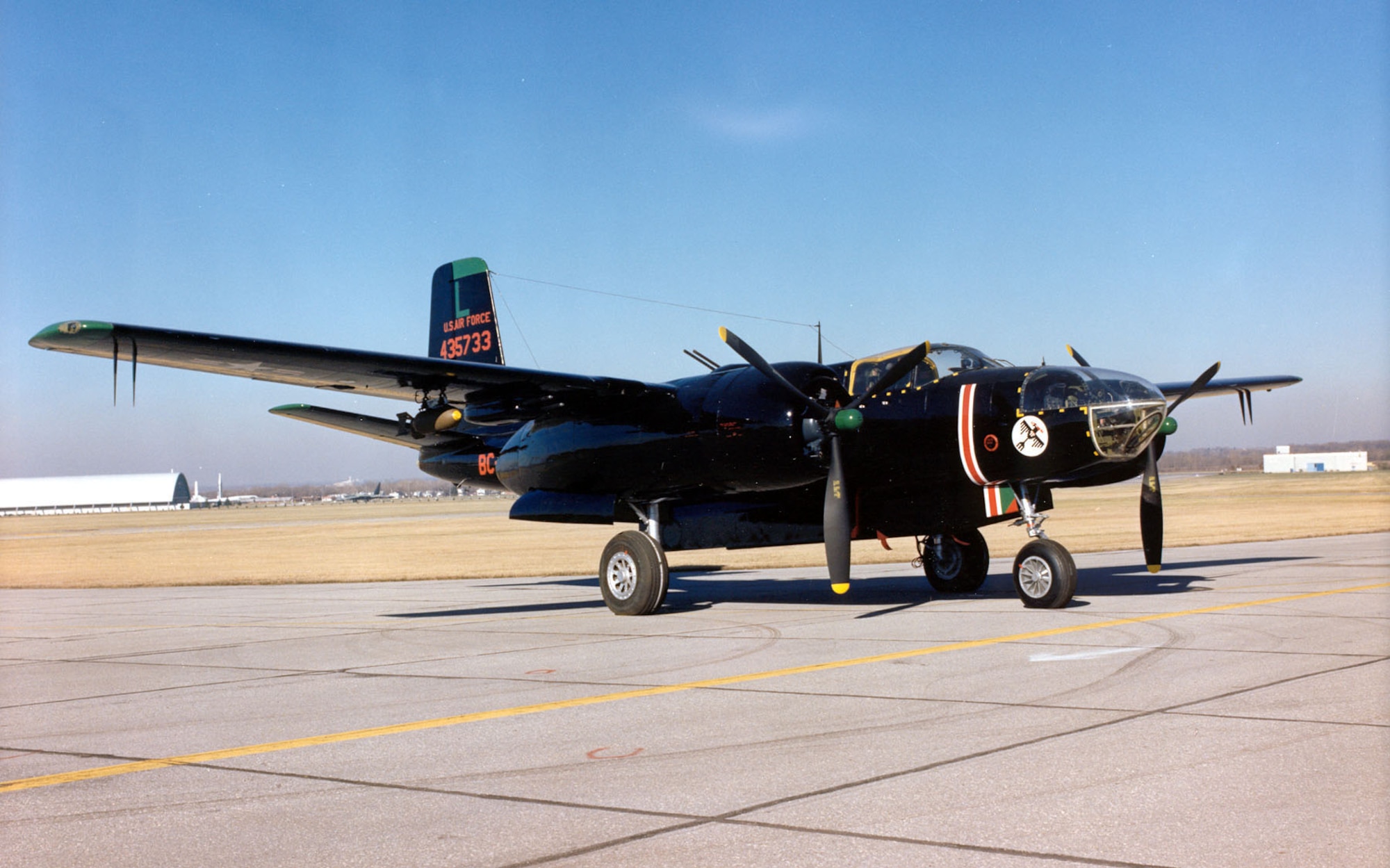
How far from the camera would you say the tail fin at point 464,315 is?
69.8 feet

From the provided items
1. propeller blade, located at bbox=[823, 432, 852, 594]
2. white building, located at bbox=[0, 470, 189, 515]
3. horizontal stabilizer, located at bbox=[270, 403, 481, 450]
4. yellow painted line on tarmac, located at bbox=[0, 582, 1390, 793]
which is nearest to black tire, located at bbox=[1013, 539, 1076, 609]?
yellow painted line on tarmac, located at bbox=[0, 582, 1390, 793]

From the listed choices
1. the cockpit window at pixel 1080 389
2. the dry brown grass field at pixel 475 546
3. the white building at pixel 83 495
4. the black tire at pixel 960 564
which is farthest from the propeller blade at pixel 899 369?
the white building at pixel 83 495

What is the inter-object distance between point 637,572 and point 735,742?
29.6 ft

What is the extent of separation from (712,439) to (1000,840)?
10.5 metres

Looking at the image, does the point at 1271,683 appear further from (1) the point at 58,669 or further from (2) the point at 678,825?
(1) the point at 58,669

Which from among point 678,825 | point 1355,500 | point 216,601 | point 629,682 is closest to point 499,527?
point 216,601

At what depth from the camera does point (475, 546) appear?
4319 centimetres

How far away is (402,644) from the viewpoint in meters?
13.2

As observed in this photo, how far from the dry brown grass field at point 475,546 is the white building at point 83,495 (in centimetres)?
13413

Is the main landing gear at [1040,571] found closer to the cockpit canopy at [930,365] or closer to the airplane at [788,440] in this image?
the airplane at [788,440]

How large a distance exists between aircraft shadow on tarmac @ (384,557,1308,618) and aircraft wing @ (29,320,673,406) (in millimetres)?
3617

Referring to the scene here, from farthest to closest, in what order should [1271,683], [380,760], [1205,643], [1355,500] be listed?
1. [1355,500]
2. [1205,643]
3. [1271,683]
4. [380,760]

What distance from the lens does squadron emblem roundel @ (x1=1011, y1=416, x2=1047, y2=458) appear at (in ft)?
44.3

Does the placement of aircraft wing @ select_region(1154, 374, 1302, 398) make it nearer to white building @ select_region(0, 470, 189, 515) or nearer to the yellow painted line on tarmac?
the yellow painted line on tarmac
